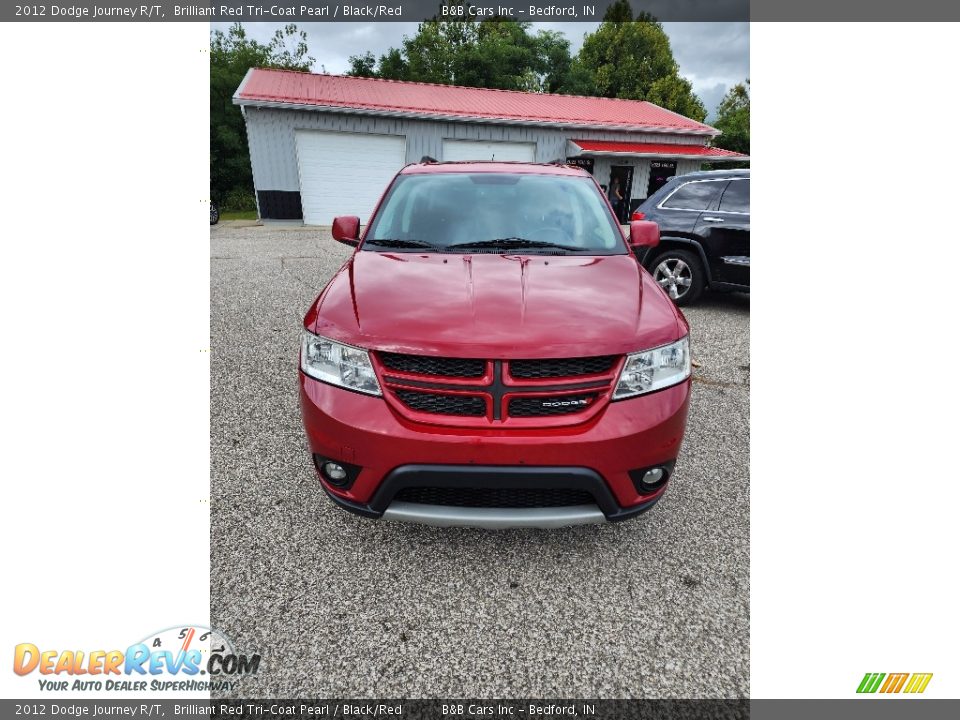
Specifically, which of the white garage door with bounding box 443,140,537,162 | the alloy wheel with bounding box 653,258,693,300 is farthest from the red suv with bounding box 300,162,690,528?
the white garage door with bounding box 443,140,537,162

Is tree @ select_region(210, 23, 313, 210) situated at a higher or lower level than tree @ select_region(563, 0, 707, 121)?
lower

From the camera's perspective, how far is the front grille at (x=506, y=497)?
190 cm

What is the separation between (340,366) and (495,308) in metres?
0.67

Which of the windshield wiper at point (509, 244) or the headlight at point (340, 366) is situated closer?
the headlight at point (340, 366)

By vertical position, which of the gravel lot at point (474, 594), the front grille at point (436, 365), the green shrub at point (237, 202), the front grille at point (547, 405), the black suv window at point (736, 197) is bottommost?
the gravel lot at point (474, 594)

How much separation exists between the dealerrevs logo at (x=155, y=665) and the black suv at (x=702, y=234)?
5.70 metres

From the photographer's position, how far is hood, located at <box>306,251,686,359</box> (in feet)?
6.09

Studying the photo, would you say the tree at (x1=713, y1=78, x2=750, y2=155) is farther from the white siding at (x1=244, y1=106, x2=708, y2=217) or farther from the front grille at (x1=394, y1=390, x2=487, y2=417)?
the front grille at (x1=394, y1=390, x2=487, y2=417)

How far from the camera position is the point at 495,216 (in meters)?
2.90

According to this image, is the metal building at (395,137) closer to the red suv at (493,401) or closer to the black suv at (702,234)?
the black suv at (702,234)

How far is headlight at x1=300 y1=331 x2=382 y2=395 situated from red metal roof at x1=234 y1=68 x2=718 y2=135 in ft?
48.0

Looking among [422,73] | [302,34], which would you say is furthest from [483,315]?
[302,34]

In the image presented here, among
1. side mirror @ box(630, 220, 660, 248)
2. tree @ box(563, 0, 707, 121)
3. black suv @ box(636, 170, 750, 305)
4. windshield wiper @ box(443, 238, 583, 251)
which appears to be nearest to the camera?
windshield wiper @ box(443, 238, 583, 251)

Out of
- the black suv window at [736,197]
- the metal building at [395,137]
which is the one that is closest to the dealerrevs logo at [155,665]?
the black suv window at [736,197]
